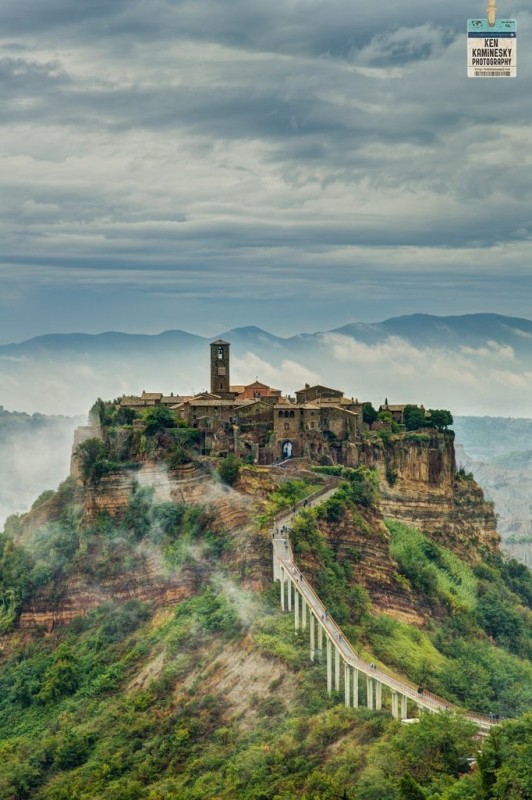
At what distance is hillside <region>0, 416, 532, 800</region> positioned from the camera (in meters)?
56.0

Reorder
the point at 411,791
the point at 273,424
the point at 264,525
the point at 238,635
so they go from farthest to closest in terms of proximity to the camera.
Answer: the point at 273,424 < the point at 264,525 < the point at 238,635 < the point at 411,791

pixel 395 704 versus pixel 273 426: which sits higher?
pixel 273 426

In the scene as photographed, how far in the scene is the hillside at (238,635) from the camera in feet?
184

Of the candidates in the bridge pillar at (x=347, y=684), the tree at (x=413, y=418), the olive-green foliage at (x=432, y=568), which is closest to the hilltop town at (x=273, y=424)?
the tree at (x=413, y=418)

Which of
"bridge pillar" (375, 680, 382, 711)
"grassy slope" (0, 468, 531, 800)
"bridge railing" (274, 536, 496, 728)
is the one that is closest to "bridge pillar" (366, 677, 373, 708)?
"bridge pillar" (375, 680, 382, 711)

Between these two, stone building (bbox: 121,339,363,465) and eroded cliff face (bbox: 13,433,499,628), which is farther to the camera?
stone building (bbox: 121,339,363,465)

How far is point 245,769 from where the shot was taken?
2242 inches

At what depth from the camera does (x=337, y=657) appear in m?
60.5

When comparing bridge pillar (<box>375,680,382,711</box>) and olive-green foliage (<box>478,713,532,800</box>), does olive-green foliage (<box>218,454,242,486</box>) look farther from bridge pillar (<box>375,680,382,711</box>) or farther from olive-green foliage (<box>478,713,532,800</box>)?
olive-green foliage (<box>478,713,532,800</box>)

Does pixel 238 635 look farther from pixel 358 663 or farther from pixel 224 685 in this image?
pixel 358 663

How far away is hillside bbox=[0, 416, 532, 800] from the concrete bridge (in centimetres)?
56

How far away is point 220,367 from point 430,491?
45.0 feet

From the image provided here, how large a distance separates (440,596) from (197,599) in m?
12.9

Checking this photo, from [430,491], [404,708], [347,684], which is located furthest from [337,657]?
[430,491]
